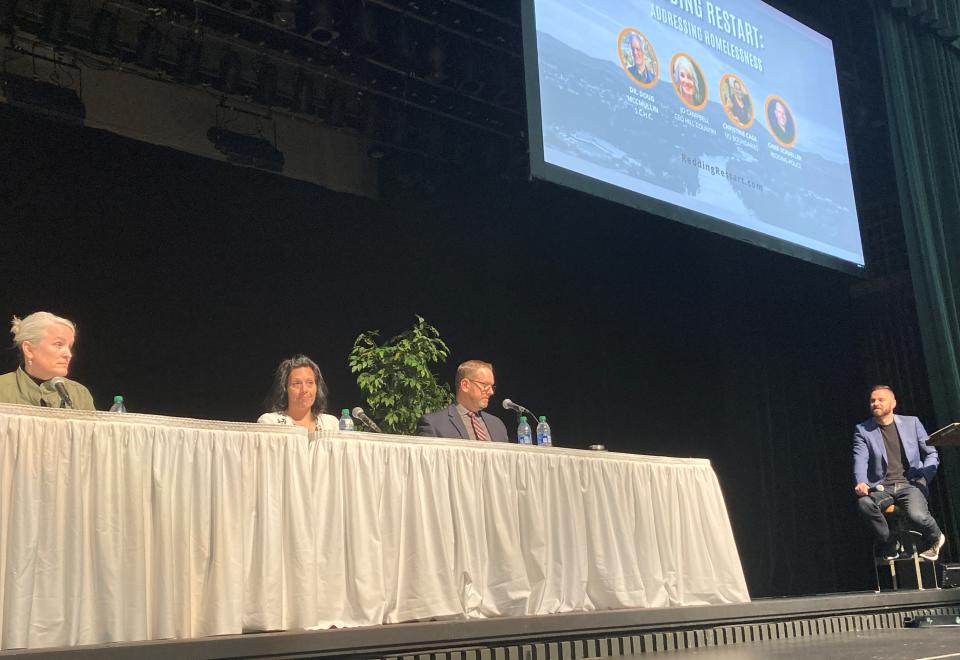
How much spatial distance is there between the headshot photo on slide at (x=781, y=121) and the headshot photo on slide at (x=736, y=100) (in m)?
0.21

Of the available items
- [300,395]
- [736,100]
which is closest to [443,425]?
[300,395]

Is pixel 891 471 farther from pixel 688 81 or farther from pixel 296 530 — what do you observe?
pixel 296 530

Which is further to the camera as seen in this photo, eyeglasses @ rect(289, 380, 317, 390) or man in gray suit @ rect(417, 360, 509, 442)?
man in gray suit @ rect(417, 360, 509, 442)

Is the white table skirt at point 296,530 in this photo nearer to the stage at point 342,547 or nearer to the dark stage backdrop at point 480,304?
the stage at point 342,547

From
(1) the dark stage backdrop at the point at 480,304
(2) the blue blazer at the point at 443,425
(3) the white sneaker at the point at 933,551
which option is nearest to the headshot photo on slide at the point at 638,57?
(1) the dark stage backdrop at the point at 480,304

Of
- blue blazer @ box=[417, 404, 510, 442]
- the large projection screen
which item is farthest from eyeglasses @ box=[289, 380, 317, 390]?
the large projection screen

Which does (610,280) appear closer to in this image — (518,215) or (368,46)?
(518,215)

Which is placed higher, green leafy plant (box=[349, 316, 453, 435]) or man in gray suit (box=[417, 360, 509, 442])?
green leafy plant (box=[349, 316, 453, 435])

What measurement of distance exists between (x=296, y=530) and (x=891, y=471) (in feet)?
12.2

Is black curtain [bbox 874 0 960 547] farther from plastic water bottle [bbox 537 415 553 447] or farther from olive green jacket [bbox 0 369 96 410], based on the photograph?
olive green jacket [bbox 0 369 96 410]

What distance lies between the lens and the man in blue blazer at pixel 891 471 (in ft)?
16.2

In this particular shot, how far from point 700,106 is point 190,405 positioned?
3.96 meters

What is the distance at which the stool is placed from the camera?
500 cm

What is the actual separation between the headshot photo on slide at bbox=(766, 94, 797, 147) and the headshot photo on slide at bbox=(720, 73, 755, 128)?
0.21m
